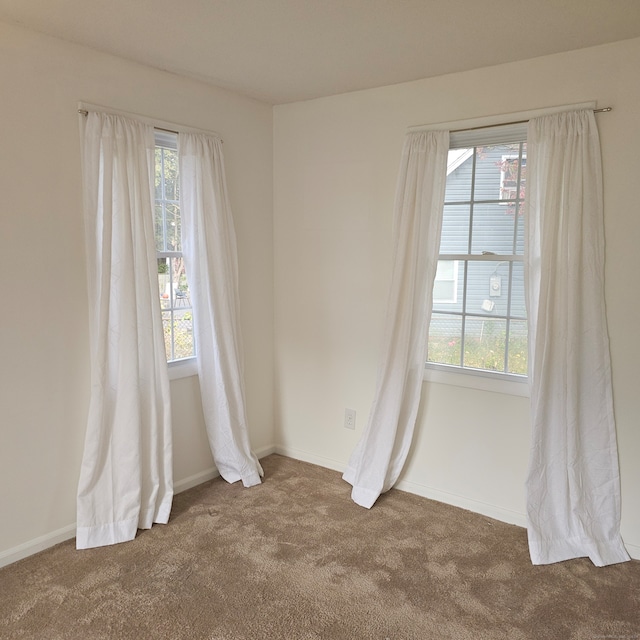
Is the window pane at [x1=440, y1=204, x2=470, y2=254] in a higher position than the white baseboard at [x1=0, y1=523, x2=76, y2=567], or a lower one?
higher

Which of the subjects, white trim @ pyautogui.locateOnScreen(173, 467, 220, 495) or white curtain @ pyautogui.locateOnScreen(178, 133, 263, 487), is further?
white trim @ pyautogui.locateOnScreen(173, 467, 220, 495)

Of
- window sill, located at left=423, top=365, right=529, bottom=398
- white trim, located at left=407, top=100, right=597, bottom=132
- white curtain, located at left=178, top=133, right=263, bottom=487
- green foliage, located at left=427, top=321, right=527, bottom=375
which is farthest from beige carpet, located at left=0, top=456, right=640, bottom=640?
white trim, located at left=407, top=100, right=597, bottom=132

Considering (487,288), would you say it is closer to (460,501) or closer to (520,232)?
(520,232)

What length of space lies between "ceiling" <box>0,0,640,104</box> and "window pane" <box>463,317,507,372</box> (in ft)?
4.65

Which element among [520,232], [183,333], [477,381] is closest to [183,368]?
[183,333]

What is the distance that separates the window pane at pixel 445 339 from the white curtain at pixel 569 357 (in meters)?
0.52

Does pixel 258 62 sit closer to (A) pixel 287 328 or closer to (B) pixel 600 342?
(A) pixel 287 328

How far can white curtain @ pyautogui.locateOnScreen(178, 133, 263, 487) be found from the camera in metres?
3.16

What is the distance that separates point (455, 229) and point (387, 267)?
0.47 m

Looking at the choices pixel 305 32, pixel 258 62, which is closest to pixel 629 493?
pixel 305 32

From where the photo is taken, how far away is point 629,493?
104 inches

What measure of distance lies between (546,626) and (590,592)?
0.36 m

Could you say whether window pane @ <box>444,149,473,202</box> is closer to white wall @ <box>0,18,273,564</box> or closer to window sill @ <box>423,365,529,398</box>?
window sill @ <box>423,365,529,398</box>

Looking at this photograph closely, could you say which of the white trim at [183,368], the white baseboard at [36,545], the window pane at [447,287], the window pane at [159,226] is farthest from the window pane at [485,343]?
the white baseboard at [36,545]
